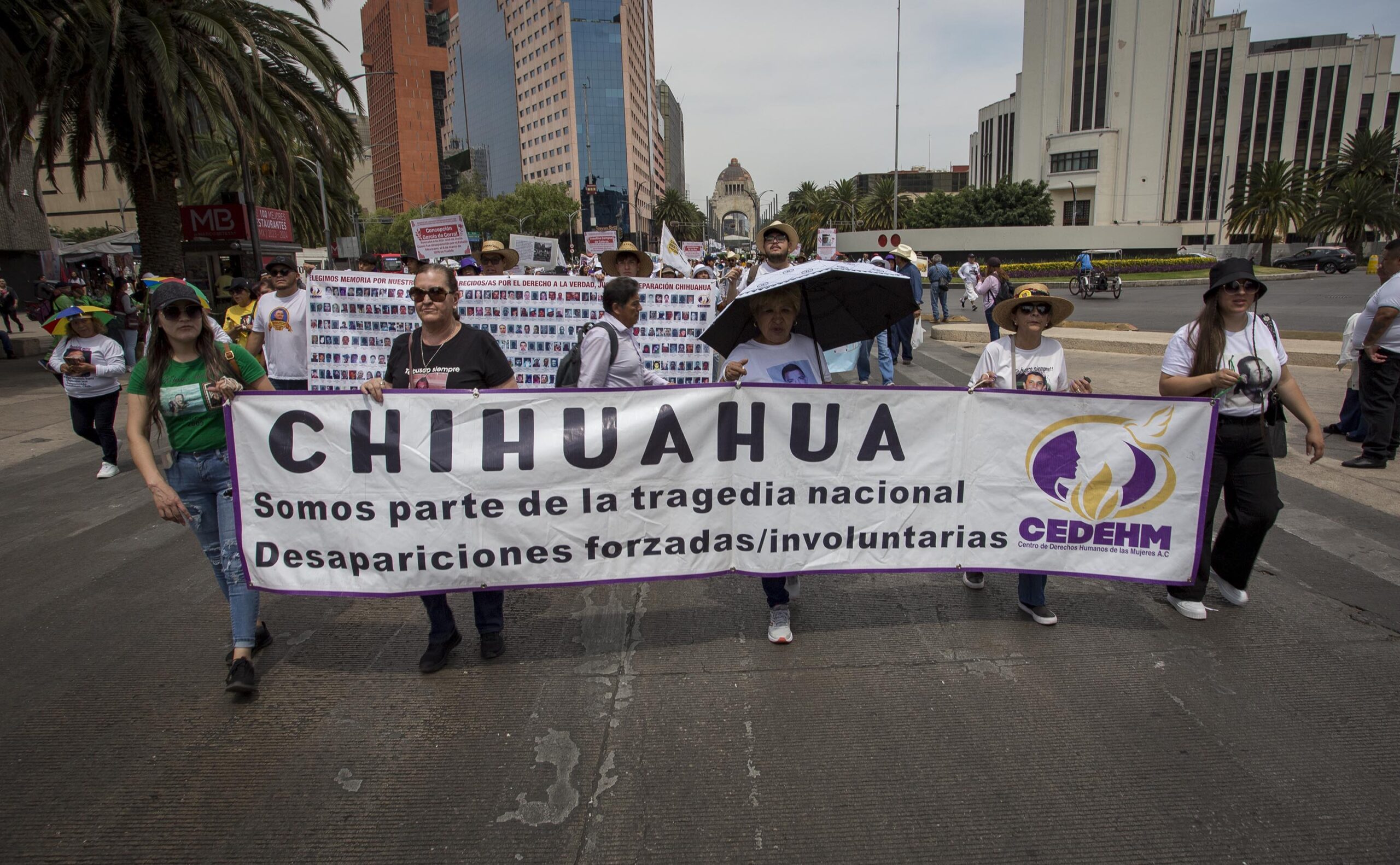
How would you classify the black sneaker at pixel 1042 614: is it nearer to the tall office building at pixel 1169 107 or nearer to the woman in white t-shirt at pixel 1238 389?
the woman in white t-shirt at pixel 1238 389

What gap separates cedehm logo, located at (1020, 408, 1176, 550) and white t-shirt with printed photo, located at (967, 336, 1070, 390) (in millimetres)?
281

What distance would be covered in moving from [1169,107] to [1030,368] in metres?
88.3

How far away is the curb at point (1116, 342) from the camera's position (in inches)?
462

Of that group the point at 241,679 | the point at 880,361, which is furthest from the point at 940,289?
the point at 241,679

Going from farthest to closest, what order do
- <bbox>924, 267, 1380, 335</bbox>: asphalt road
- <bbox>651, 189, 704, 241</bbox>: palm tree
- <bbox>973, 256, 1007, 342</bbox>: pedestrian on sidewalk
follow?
<bbox>651, 189, 704, 241</bbox>: palm tree → <bbox>924, 267, 1380, 335</bbox>: asphalt road → <bbox>973, 256, 1007, 342</bbox>: pedestrian on sidewalk

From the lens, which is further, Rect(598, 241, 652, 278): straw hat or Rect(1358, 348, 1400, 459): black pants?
Rect(598, 241, 652, 278): straw hat

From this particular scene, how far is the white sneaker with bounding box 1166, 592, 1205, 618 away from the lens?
4086 millimetres

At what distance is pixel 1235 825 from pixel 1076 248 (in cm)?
6318

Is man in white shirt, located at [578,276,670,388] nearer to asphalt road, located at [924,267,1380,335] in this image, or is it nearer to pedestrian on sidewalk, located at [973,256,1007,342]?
asphalt road, located at [924,267,1380,335]

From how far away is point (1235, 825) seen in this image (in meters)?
2.61

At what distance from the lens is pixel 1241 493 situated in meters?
3.99

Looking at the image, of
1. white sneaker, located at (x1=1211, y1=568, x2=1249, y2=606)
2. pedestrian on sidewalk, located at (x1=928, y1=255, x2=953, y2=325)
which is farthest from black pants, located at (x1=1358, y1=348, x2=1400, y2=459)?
pedestrian on sidewalk, located at (x1=928, y1=255, x2=953, y2=325)

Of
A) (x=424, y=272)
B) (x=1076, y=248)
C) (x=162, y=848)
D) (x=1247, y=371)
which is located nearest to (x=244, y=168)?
(x=424, y=272)

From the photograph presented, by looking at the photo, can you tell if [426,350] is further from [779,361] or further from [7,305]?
[7,305]
